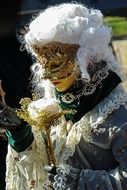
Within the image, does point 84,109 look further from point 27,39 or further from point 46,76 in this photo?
point 27,39

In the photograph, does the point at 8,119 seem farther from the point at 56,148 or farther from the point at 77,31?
the point at 77,31

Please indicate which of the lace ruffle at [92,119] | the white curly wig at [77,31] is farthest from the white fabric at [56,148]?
the white curly wig at [77,31]

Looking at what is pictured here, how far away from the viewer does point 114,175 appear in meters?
2.35

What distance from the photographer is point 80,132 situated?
2420 millimetres

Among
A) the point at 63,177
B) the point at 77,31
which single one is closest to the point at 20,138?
the point at 63,177

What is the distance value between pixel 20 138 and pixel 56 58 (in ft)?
1.08

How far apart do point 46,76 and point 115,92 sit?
264 millimetres

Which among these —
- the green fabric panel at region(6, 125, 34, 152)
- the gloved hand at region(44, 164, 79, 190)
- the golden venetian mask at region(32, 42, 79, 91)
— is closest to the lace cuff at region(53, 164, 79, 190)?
the gloved hand at region(44, 164, 79, 190)

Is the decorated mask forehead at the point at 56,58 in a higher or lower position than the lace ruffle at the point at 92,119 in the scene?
higher

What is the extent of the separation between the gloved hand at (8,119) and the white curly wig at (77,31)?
0.86 feet

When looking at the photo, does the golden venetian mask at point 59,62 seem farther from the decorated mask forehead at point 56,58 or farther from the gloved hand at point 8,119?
the gloved hand at point 8,119

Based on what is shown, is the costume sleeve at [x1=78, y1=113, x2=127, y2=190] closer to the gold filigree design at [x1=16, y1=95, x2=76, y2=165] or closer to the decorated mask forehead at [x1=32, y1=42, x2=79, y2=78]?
the gold filigree design at [x1=16, y1=95, x2=76, y2=165]

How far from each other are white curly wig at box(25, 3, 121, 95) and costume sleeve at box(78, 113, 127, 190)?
0.80ft

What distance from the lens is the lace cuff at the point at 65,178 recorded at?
2.35 metres
